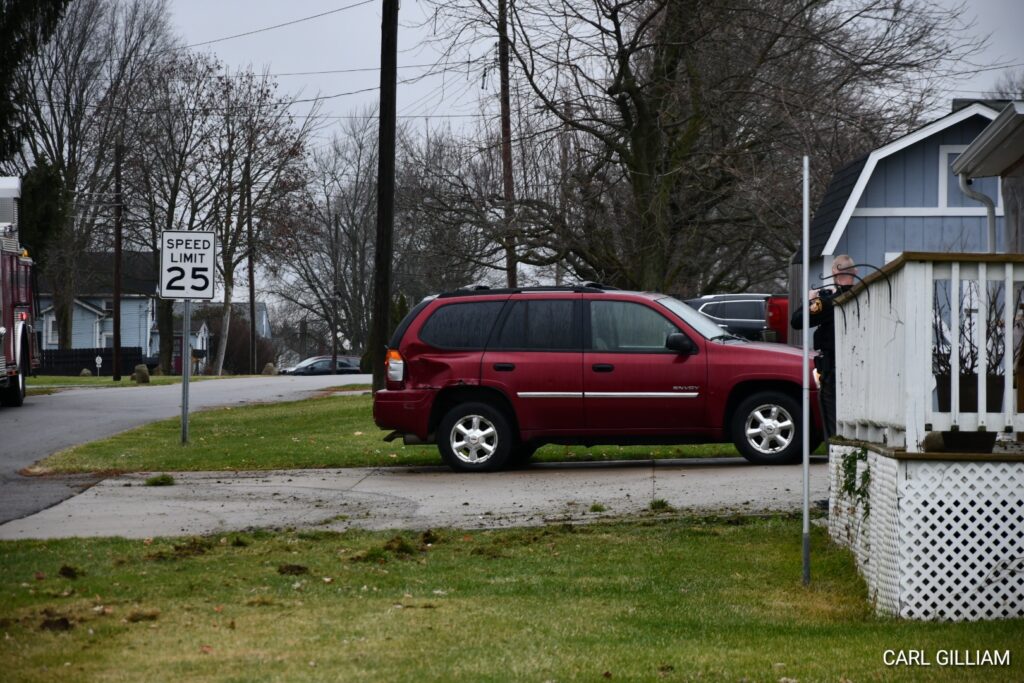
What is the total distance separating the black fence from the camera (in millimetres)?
62812

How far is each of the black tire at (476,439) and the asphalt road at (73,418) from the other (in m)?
3.52

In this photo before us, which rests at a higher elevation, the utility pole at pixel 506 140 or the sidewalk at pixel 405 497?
the utility pole at pixel 506 140

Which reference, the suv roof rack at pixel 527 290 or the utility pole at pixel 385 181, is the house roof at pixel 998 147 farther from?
the utility pole at pixel 385 181

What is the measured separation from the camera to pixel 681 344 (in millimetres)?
13766

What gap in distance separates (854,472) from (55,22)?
19940 millimetres

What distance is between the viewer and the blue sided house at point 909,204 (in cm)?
2108

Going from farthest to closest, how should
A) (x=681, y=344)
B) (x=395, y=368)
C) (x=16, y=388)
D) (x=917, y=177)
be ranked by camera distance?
1. (x=16, y=388)
2. (x=917, y=177)
3. (x=395, y=368)
4. (x=681, y=344)

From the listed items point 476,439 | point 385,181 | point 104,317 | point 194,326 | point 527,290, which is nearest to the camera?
point 476,439

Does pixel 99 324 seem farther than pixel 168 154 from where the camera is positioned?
Yes

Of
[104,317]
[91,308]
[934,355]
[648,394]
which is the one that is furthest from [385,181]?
Result: [104,317]

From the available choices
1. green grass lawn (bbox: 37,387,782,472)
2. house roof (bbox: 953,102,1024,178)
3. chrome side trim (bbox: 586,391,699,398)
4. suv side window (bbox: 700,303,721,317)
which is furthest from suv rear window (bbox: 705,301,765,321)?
house roof (bbox: 953,102,1024,178)

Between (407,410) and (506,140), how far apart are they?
1067cm

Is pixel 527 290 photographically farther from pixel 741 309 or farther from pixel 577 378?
pixel 741 309

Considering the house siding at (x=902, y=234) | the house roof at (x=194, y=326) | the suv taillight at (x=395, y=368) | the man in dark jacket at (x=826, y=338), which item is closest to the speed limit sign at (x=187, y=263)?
the suv taillight at (x=395, y=368)
